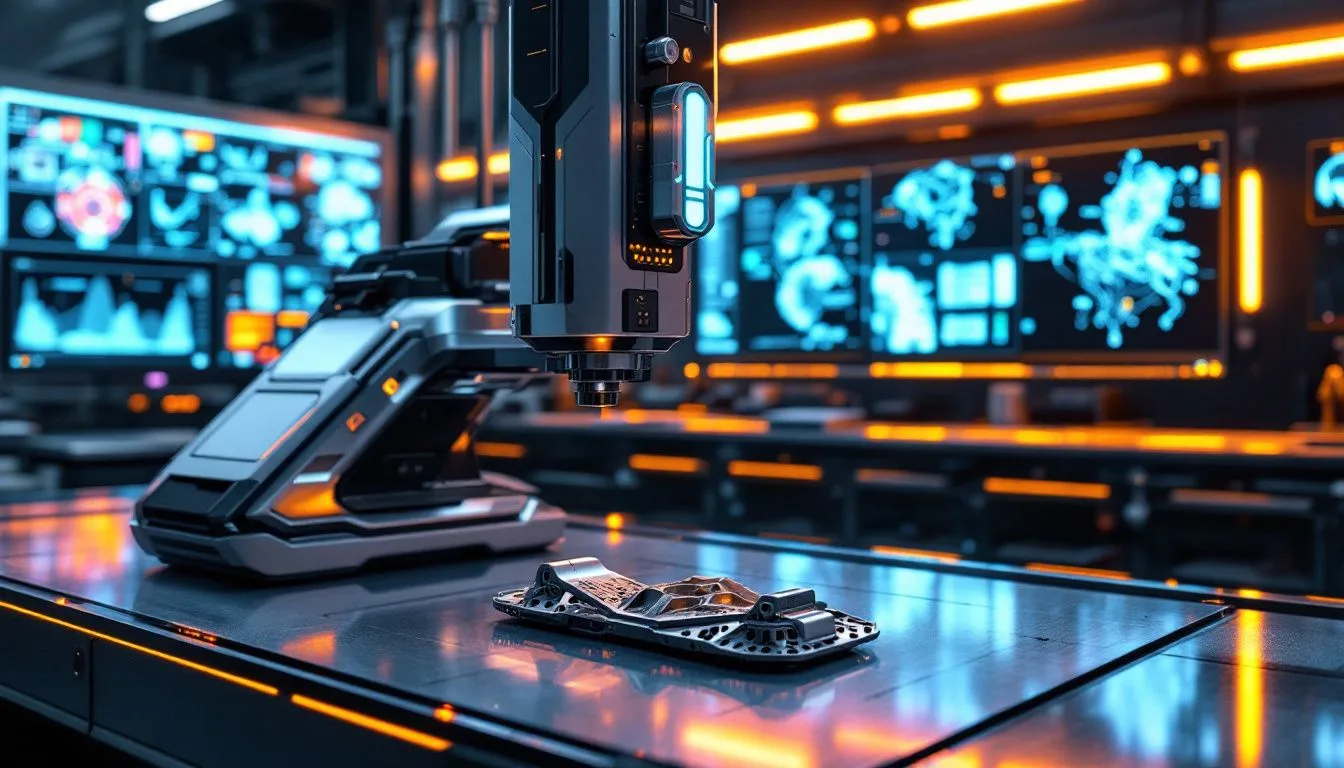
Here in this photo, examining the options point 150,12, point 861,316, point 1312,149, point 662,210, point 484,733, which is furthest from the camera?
point 150,12

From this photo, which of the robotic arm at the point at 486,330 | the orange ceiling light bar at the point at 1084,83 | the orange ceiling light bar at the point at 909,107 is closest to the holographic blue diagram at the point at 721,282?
the orange ceiling light bar at the point at 909,107

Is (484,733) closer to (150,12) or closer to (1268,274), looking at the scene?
(1268,274)

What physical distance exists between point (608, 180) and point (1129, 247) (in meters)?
3.55

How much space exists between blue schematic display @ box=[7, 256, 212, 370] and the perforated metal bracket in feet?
9.55

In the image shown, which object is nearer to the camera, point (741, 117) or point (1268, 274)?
point (1268, 274)

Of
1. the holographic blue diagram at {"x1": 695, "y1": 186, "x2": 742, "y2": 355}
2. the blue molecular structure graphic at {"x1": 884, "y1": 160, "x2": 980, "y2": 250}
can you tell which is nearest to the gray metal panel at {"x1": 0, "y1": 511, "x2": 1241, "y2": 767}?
the blue molecular structure graphic at {"x1": 884, "y1": 160, "x2": 980, "y2": 250}

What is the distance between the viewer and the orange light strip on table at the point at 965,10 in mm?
3928

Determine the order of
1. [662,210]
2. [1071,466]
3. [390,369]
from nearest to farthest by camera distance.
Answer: [662,210], [390,369], [1071,466]

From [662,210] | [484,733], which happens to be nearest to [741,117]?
[662,210]

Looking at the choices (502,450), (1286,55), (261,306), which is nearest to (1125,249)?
(1286,55)

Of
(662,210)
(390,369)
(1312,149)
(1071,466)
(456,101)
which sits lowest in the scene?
(1071,466)

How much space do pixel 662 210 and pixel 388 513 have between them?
691 mm

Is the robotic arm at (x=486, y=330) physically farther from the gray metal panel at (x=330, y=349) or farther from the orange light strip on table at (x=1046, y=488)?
the orange light strip on table at (x=1046, y=488)

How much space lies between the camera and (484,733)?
915 mm
